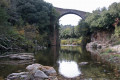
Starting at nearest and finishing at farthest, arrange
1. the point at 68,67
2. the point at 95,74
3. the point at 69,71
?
the point at 95,74 → the point at 69,71 → the point at 68,67

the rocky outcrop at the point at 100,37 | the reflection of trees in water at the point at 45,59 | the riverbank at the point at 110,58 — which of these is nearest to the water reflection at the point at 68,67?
the reflection of trees in water at the point at 45,59

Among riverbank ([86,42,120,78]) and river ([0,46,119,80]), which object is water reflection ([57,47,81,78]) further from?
riverbank ([86,42,120,78])

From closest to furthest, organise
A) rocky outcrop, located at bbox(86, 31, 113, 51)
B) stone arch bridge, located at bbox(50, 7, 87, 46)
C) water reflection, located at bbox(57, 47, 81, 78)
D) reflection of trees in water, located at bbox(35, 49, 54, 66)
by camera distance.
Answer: water reflection, located at bbox(57, 47, 81, 78) → reflection of trees in water, located at bbox(35, 49, 54, 66) → rocky outcrop, located at bbox(86, 31, 113, 51) → stone arch bridge, located at bbox(50, 7, 87, 46)

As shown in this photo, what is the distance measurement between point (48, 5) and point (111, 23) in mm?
10983

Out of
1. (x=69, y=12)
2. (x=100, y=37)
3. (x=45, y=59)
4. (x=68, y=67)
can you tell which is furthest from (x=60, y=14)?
(x=68, y=67)

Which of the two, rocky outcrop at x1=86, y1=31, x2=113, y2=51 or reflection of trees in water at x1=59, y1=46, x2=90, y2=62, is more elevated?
rocky outcrop at x1=86, y1=31, x2=113, y2=51

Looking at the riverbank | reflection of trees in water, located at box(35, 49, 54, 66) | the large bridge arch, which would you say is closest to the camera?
the riverbank

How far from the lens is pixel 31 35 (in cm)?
2008

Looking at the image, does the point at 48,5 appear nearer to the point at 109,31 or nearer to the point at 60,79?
the point at 109,31

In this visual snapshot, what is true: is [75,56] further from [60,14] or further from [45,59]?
[60,14]

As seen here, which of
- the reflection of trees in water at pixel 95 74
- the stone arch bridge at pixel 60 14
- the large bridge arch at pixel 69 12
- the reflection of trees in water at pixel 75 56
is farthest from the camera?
the large bridge arch at pixel 69 12

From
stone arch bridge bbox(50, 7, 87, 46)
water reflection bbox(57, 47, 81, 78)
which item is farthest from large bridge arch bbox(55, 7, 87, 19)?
water reflection bbox(57, 47, 81, 78)

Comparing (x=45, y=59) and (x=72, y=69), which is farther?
(x=45, y=59)

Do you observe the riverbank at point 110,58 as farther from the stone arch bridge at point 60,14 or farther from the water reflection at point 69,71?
the stone arch bridge at point 60,14
